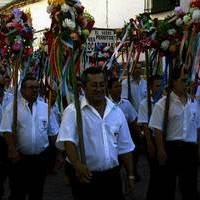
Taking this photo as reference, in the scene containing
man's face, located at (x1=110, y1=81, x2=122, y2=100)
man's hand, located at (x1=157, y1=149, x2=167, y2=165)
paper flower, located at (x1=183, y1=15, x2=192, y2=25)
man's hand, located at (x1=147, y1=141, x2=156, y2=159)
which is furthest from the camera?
man's face, located at (x1=110, y1=81, x2=122, y2=100)

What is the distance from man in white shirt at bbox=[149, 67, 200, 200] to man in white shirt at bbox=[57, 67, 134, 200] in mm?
1331

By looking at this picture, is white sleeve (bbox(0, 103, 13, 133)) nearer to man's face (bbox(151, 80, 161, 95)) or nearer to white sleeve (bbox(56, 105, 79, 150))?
white sleeve (bbox(56, 105, 79, 150))

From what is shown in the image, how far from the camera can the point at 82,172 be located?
16.9 ft

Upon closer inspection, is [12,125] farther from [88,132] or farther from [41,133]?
[88,132]

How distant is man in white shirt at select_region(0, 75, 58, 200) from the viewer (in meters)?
6.89

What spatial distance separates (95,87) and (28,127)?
1839 mm

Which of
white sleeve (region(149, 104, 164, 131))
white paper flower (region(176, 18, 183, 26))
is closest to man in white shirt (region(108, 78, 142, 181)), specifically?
white paper flower (region(176, 18, 183, 26))

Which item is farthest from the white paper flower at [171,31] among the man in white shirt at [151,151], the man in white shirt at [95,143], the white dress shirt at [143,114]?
the man in white shirt at [95,143]

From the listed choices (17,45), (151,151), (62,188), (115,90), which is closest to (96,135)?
(151,151)

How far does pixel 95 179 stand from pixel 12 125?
1.90 m

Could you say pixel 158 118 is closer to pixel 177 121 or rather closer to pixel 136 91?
pixel 177 121

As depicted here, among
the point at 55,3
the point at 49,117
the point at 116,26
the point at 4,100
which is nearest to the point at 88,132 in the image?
the point at 55,3

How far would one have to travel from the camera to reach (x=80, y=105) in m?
5.45

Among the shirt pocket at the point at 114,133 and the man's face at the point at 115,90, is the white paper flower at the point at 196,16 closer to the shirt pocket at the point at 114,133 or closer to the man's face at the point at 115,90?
the man's face at the point at 115,90
